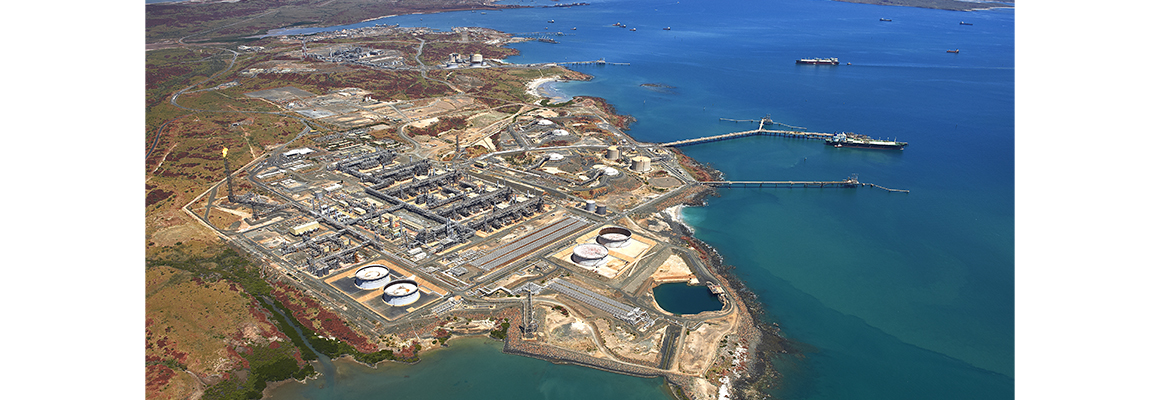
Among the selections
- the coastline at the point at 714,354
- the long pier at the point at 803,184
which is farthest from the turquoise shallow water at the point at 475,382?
the long pier at the point at 803,184

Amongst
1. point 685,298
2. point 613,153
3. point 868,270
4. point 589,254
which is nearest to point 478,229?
point 589,254

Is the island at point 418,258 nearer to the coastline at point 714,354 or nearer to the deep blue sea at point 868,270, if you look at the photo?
the coastline at point 714,354

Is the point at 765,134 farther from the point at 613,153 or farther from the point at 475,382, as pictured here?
the point at 475,382

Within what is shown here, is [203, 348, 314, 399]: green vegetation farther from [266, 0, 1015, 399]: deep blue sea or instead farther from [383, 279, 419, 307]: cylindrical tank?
[383, 279, 419, 307]: cylindrical tank

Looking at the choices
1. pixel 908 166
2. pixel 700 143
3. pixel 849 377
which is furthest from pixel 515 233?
pixel 908 166

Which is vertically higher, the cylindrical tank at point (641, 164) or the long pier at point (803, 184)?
the cylindrical tank at point (641, 164)

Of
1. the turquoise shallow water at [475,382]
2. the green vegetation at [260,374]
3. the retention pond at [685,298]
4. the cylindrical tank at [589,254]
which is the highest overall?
the cylindrical tank at [589,254]

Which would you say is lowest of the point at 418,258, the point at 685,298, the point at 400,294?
the point at 685,298
